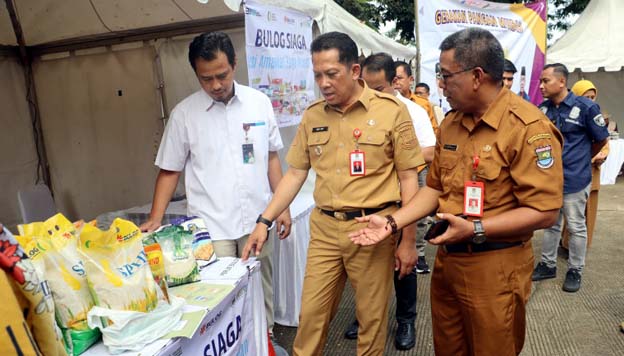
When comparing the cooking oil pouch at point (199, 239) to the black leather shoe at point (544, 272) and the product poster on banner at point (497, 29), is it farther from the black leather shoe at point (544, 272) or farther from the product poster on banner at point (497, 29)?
the product poster on banner at point (497, 29)

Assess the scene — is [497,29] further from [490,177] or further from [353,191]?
[490,177]

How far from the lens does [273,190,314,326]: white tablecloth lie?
3.07 metres

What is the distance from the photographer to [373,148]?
1969 millimetres

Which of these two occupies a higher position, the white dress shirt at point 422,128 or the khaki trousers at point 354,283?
the white dress shirt at point 422,128

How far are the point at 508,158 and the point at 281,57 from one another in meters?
2.12

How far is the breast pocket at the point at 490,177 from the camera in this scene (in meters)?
1.53

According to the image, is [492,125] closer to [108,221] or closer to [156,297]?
[156,297]

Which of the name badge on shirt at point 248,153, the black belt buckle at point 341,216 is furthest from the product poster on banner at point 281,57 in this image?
the black belt buckle at point 341,216

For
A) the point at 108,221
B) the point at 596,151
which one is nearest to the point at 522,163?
the point at 596,151

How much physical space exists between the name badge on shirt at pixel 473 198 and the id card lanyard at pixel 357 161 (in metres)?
0.51

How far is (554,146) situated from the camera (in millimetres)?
1480

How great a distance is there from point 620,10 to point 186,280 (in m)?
11.7

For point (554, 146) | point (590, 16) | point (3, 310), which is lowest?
point (3, 310)

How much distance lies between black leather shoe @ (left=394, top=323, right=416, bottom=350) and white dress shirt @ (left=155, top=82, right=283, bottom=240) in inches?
50.0
